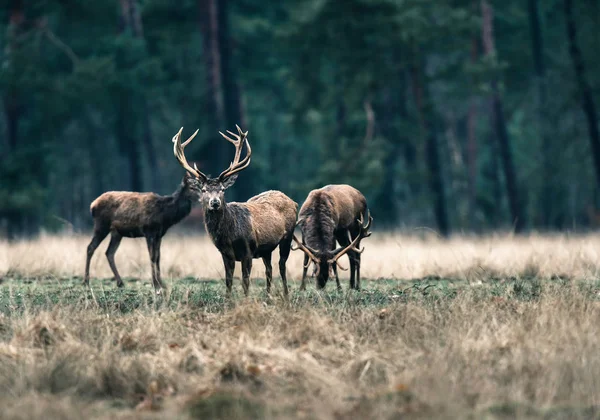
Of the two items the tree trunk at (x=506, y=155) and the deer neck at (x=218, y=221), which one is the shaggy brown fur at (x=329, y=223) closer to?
the deer neck at (x=218, y=221)

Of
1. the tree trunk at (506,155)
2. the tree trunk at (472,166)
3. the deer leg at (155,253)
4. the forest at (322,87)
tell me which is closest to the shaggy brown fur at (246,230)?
the deer leg at (155,253)

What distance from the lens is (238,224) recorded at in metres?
11.1

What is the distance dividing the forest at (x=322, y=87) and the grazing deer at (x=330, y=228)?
12.6 m

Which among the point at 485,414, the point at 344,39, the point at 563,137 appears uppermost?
the point at 344,39

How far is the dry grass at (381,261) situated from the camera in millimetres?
14750

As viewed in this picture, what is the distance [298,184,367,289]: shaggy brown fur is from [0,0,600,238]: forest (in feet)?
41.2

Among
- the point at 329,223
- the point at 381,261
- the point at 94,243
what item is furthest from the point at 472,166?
the point at 329,223

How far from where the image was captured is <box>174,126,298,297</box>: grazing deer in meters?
10.9

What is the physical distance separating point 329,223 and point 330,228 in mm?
107

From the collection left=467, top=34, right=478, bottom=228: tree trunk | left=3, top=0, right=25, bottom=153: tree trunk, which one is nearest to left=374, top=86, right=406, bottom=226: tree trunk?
left=467, top=34, right=478, bottom=228: tree trunk

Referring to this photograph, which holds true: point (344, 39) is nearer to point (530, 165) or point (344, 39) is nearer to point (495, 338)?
point (530, 165)

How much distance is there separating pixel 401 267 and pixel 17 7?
18.4m

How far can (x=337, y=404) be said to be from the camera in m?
6.74

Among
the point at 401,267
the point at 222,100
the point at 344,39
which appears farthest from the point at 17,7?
the point at 401,267
